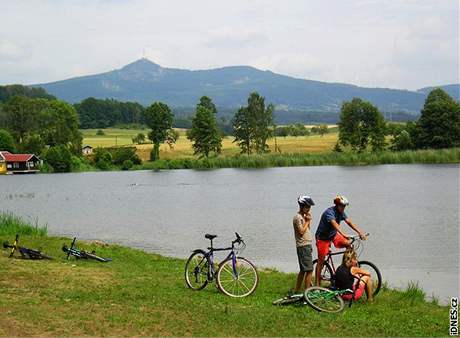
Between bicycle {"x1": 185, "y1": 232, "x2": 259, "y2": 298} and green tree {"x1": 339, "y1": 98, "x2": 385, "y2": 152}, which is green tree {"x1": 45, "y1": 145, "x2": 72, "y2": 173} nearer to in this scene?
green tree {"x1": 339, "y1": 98, "x2": 385, "y2": 152}

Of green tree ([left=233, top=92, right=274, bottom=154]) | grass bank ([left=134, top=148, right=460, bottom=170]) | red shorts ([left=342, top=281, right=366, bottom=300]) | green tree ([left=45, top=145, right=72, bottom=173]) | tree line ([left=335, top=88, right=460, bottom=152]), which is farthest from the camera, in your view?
green tree ([left=233, top=92, right=274, bottom=154])

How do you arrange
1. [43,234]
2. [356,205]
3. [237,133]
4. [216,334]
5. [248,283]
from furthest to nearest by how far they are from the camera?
[237,133] < [356,205] < [43,234] < [248,283] < [216,334]

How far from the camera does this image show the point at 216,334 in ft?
30.7

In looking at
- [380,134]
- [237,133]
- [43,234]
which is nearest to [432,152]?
[380,134]

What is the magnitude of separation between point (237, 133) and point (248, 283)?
104 meters

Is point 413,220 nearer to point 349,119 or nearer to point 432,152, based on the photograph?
point 432,152

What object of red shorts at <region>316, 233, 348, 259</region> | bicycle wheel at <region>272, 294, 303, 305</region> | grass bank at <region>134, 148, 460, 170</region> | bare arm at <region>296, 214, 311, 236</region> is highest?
bare arm at <region>296, 214, 311, 236</region>

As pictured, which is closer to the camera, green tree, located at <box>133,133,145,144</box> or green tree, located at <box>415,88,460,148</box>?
green tree, located at <box>415,88,460,148</box>

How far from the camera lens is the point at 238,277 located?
12.6m

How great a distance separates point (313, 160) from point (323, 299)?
296 ft

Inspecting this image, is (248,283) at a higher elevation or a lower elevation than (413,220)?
higher

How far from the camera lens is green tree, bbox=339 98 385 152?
4053 inches

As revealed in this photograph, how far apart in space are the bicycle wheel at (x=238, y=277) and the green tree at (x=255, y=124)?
103m

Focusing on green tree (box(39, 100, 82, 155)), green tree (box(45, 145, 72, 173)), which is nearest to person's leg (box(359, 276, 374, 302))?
green tree (box(45, 145, 72, 173))
